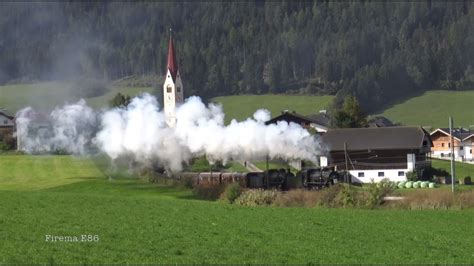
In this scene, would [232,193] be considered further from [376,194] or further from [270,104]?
[270,104]

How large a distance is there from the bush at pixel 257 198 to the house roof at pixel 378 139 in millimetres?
43455

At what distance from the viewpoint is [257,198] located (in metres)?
49.2

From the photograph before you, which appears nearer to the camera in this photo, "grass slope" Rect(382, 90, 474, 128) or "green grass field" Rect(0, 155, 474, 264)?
"green grass field" Rect(0, 155, 474, 264)

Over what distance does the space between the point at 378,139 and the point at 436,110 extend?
85369mm

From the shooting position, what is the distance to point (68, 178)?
72.3 meters

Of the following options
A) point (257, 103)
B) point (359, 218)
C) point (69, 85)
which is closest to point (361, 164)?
point (359, 218)

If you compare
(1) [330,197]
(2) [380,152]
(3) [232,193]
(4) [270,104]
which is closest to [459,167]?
(2) [380,152]

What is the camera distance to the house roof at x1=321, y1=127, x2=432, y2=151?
9312 centimetres

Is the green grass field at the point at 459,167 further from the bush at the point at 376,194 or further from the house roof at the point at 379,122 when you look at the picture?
the bush at the point at 376,194

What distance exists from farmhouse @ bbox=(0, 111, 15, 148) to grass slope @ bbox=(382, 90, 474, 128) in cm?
8420

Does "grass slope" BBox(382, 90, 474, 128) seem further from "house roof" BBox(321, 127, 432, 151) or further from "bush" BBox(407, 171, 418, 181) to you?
"bush" BBox(407, 171, 418, 181)

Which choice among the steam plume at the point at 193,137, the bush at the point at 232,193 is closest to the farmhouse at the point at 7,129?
the steam plume at the point at 193,137

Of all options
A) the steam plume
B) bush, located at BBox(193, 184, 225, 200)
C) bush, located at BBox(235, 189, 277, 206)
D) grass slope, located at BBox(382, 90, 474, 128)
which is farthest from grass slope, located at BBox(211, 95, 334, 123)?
bush, located at BBox(235, 189, 277, 206)

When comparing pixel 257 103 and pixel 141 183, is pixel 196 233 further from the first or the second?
pixel 257 103
